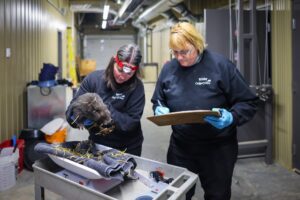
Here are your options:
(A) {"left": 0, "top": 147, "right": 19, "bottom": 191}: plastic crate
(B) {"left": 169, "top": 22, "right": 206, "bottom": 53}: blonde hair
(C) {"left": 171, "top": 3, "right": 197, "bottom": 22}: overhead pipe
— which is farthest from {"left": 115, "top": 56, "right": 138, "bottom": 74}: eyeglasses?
(C) {"left": 171, "top": 3, "right": 197, "bottom": 22}: overhead pipe

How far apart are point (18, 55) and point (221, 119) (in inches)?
130

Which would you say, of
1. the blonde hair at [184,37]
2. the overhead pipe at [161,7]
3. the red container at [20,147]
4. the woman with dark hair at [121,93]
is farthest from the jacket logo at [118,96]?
the overhead pipe at [161,7]

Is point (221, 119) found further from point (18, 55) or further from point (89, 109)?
point (18, 55)

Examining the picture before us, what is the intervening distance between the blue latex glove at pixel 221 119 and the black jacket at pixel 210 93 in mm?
51

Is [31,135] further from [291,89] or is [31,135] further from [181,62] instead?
[291,89]

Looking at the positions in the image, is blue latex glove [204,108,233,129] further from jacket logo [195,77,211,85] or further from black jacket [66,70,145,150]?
black jacket [66,70,145,150]

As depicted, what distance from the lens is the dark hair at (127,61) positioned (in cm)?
163

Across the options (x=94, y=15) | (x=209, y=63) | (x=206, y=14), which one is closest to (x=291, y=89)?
(x=206, y=14)

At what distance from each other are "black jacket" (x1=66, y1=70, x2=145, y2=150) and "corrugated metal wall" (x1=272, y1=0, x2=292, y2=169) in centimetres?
213

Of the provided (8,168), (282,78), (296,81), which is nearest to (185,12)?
(282,78)

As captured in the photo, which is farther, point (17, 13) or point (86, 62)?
point (86, 62)

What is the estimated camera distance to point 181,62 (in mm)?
1606

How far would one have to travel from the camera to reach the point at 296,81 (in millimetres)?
3127

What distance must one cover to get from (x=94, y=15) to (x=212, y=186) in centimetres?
1296
